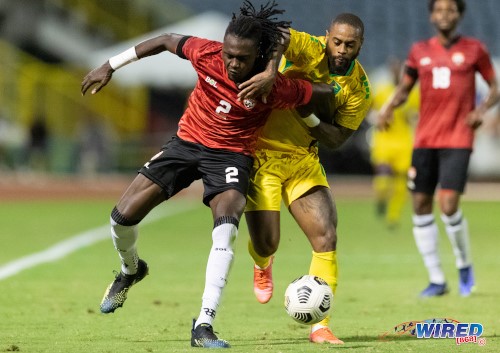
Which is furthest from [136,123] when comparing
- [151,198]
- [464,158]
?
[151,198]

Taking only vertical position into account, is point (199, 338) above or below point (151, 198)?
below

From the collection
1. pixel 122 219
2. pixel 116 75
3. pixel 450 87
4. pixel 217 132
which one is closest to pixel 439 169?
pixel 450 87

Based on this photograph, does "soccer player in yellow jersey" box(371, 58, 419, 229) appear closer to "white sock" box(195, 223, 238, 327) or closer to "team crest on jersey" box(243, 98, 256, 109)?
"team crest on jersey" box(243, 98, 256, 109)

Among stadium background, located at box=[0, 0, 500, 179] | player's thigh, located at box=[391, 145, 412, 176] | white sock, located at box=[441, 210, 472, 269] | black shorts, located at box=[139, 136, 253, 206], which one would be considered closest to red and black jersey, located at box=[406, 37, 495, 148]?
white sock, located at box=[441, 210, 472, 269]

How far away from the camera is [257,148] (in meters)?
8.18

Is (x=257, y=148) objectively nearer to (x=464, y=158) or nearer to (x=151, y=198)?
(x=151, y=198)

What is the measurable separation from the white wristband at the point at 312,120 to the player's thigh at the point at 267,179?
0.41 m

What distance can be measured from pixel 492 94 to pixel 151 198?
13.0 ft

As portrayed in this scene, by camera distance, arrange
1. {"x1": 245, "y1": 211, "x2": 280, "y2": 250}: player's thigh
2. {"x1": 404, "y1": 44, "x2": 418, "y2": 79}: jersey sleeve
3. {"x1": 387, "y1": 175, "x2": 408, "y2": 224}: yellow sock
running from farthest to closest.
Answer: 1. {"x1": 387, "y1": 175, "x2": 408, "y2": 224}: yellow sock
2. {"x1": 404, "y1": 44, "x2": 418, "y2": 79}: jersey sleeve
3. {"x1": 245, "y1": 211, "x2": 280, "y2": 250}: player's thigh

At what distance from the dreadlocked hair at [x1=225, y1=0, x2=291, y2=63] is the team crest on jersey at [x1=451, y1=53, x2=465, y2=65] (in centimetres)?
323

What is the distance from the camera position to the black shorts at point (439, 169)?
10281 mm

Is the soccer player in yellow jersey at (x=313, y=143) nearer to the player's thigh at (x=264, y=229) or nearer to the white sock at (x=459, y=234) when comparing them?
the player's thigh at (x=264, y=229)

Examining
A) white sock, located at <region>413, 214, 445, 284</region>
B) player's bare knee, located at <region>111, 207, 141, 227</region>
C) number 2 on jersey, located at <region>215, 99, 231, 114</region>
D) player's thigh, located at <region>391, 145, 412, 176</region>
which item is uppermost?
number 2 on jersey, located at <region>215, 99, 231, 114</region>

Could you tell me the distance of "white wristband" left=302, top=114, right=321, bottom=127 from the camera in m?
7.80
